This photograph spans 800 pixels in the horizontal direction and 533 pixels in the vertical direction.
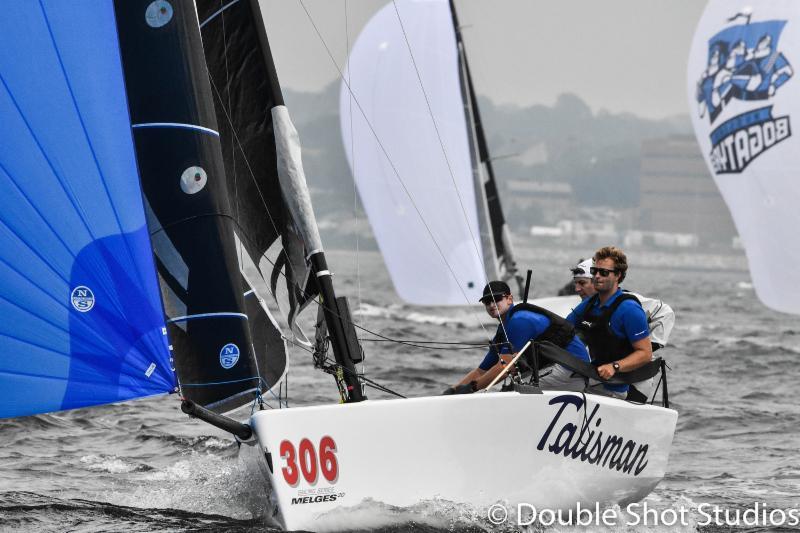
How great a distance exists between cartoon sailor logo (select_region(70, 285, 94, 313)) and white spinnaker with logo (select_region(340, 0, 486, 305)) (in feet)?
28.5

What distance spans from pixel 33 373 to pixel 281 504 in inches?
37.0

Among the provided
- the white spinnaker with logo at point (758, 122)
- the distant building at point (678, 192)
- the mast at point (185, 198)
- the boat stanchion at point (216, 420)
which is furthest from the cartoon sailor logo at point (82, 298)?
the distant building at point (678, 192)

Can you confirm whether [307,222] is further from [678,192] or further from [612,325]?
[678,192]

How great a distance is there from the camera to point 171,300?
14.1 ft

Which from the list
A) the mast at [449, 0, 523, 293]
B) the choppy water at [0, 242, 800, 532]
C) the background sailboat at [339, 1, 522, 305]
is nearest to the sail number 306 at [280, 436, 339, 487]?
the choppy water at [0, 242, 800, 532]

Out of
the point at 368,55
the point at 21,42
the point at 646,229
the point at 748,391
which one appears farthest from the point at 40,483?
the point at 646,229

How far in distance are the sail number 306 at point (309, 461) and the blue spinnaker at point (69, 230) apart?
0.54 m

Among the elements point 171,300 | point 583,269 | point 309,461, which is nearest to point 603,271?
point 583,269

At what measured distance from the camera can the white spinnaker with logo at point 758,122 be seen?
35.3 ft

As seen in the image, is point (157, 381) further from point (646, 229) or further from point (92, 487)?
point (646, 229)

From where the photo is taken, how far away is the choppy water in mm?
4457

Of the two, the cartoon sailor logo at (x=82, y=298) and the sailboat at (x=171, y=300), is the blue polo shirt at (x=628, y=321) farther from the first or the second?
the cartoon sailor logo at (x=82, y=298)

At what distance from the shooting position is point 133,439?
6.77 m

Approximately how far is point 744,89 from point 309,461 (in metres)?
8.10
